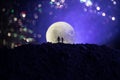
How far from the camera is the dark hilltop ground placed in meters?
6.34

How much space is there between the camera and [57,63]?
266 inches

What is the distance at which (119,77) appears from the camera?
265 inches

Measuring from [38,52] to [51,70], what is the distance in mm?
870

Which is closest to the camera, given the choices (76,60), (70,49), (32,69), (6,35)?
(32,69)

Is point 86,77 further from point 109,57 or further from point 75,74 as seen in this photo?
point 109,57

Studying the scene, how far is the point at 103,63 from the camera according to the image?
706 cm

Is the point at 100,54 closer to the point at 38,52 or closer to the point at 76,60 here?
the point at 76,60

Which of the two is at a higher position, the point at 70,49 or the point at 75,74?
the point at 70,49

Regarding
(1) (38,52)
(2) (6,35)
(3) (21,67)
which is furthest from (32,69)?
(2) (6,35)

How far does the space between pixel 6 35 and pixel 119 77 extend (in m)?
17.5

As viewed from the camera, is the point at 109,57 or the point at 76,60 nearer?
the point at 76,60

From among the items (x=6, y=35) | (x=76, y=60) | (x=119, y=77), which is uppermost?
(x=6, y=35)

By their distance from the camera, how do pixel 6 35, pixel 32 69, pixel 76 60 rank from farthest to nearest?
pixel 6 35, pixel 76 60, pixel 32 69

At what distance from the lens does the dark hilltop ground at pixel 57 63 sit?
6.34m
